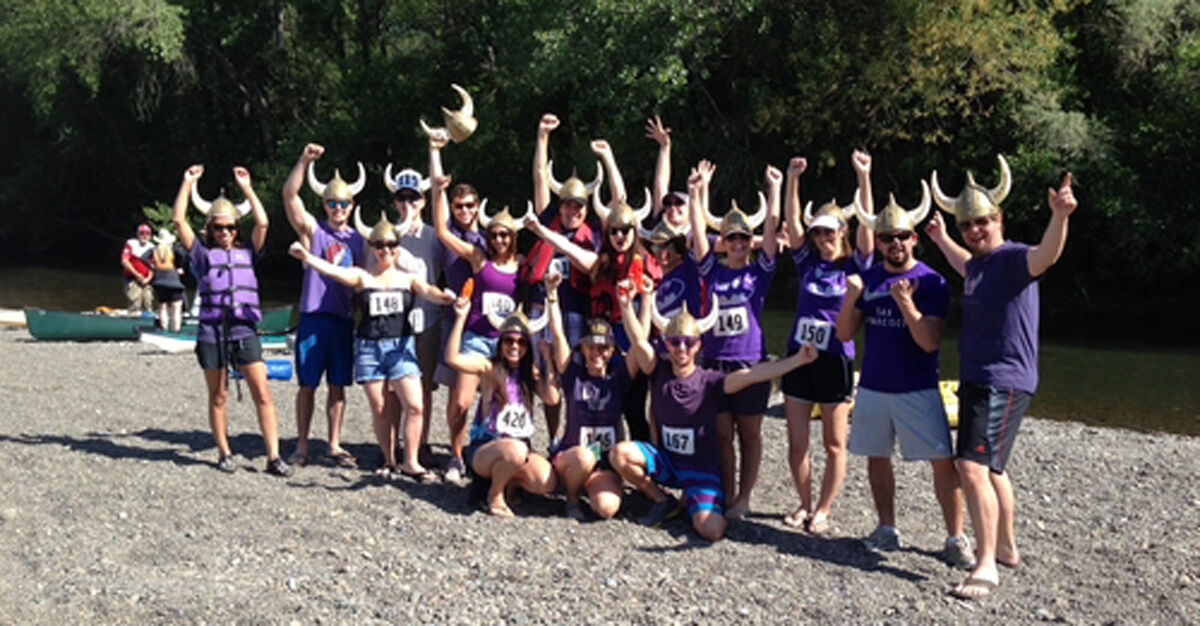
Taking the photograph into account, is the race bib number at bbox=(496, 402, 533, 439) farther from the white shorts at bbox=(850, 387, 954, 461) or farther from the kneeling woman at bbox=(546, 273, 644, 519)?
the white shorts at bbox=(850, 387, 954, 461)

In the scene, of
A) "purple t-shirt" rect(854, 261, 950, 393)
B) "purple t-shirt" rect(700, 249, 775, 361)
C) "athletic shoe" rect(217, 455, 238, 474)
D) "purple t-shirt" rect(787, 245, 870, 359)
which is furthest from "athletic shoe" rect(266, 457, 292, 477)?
"purple t-shirt" rect(854, 261, 950, 393)

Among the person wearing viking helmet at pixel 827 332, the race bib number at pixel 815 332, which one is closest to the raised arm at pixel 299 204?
the person wearing viking helmet at pixel 827 332

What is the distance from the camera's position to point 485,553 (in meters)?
6.72

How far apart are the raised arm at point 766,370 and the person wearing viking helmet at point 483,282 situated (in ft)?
5.53

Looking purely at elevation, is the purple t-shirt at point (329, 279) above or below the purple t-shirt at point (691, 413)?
above

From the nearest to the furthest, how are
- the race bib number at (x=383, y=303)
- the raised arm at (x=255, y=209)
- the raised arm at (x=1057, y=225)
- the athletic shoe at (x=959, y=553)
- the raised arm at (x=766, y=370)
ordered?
the raised arm at (x=1057, y=225)
the athletic shoe at (x=959, y=553)
the raised arm at (x=766, y=370)
the race bib number at (x=383, y=303)
the raised arm at (x=255, y=209)

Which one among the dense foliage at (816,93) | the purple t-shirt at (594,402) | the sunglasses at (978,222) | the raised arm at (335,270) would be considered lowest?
the purple t-shirt at (594,402)

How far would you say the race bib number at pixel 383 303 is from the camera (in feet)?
26.8

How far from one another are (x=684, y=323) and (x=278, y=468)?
3385 mm

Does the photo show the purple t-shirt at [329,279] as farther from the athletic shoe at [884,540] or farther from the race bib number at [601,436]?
the athletic shoe at [884,540]

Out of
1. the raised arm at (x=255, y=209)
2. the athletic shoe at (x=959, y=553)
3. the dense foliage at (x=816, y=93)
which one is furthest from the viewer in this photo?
the dense foliage at (x=816, y=93)

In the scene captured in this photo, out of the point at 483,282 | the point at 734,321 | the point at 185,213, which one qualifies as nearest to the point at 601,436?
the point at 734,321

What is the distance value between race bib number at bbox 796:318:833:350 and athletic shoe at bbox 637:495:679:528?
51.3 inches

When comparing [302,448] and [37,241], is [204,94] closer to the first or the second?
[37,241]
